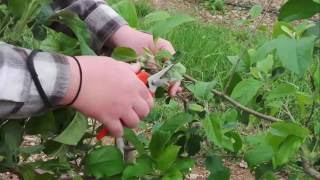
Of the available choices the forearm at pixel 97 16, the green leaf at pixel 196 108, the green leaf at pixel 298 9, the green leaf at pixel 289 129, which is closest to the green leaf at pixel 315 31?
the green leaf at pixel 298 9

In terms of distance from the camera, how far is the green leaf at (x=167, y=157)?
117 cm

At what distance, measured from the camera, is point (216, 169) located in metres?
1.24

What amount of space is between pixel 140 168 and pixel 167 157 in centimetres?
5

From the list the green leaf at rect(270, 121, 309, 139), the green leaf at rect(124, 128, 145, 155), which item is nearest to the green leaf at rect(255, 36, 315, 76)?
the green leaf at rect(270, 121, 309, 139)

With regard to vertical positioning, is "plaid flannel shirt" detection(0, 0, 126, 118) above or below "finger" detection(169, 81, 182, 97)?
above

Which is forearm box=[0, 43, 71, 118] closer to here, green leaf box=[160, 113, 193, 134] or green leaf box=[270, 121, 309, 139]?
green leaf box=[160, 113, 193, 134]

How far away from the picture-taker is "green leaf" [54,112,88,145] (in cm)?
109

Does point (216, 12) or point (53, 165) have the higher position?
point (53, 165)

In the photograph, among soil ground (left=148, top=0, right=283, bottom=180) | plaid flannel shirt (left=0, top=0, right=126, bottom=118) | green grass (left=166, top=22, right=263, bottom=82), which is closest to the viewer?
plaid flannel shirt (left=0, top=0, right=126, bottom=118)

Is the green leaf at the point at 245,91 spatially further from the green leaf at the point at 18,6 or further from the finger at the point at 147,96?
the green leaf at the point at 18,6

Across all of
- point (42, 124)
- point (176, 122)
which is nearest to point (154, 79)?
point (176, 122)

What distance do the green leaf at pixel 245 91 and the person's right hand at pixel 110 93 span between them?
0.15 meters

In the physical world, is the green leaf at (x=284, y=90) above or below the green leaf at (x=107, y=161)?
above

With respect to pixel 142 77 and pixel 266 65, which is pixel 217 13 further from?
pixel 142 77
